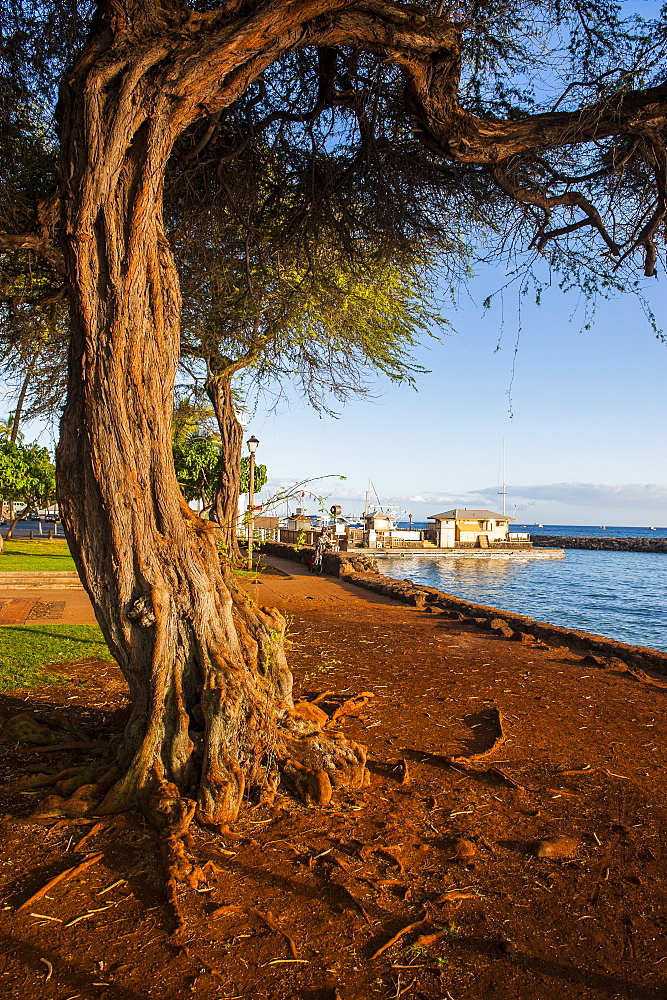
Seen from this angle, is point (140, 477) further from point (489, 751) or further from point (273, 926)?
point (489, 751)

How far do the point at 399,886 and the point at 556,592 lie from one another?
24.0 metres

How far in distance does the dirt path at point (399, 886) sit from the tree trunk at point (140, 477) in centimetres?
26

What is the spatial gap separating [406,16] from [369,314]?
642 cm

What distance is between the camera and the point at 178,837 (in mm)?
2809

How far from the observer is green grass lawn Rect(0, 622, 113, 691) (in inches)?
221

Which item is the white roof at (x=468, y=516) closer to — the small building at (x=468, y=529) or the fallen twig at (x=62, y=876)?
the small building at (x=468, y=529)

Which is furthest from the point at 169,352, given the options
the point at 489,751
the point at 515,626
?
the point at 515,626

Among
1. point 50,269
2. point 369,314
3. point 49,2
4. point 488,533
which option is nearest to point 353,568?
point 369,314

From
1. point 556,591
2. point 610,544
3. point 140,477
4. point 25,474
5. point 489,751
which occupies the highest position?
point 25,474

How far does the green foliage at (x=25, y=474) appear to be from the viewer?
64.7 ft

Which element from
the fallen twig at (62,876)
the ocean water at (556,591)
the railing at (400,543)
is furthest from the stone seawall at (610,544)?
the fallen twig at (62,876)

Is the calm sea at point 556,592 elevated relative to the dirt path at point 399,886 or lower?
lower

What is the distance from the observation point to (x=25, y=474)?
69.6ft

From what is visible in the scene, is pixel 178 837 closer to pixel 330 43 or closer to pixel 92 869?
pixel 92 869
